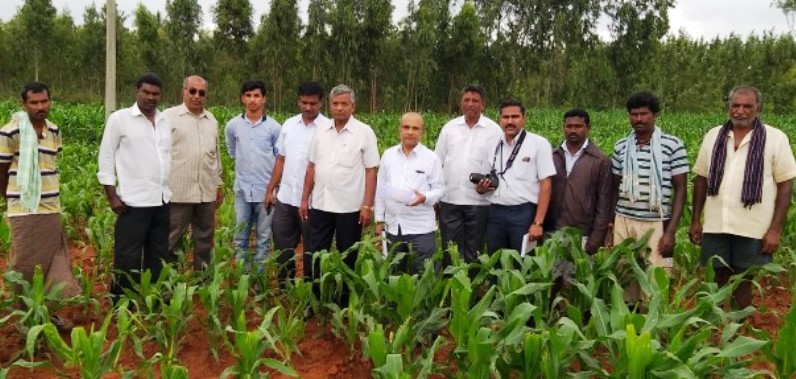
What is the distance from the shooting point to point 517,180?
146 inches

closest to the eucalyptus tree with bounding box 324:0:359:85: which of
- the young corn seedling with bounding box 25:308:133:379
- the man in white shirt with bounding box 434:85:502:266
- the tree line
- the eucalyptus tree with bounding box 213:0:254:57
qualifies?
the tree line

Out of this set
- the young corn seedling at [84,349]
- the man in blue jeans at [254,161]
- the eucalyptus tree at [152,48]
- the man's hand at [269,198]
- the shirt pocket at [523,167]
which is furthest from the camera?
the eucalyptus tree at [152,48]

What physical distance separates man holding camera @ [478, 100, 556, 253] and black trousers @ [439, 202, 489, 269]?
12cm

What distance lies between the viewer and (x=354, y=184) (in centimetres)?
371

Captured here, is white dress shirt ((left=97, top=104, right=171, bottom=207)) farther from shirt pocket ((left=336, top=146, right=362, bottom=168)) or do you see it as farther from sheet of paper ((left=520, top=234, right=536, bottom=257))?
sheet of paper ((left=520, top=234, right=536, bottom=257))

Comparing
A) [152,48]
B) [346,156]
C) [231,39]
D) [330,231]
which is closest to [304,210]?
[330,231]

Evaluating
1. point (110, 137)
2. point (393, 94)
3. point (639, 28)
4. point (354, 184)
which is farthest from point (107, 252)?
point (639, 28)

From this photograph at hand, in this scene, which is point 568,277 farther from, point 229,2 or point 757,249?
point 229,2

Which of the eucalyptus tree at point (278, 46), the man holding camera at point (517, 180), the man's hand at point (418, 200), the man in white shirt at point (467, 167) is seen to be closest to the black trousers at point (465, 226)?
the man in white shirt at point (467, 167)

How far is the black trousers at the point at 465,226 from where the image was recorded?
391 cm

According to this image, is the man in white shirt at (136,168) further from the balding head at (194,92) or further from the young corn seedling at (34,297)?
the young corn seedling at (34,297)

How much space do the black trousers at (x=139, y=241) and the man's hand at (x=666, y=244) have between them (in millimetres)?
2890

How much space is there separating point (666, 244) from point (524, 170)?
0.88m

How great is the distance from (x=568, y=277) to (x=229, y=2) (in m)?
26.4
